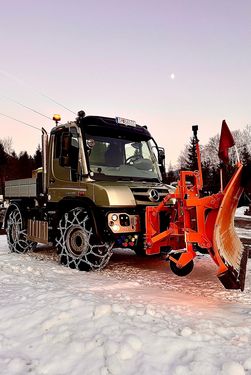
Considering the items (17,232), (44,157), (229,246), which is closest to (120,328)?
(229,246)

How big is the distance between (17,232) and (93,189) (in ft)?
10.5

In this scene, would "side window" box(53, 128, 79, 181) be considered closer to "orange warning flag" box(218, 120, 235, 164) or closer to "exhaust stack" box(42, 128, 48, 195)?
"exhaust stack" box(42, 128, 48, 195)

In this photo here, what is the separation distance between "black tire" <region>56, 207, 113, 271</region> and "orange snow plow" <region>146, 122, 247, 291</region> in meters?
0.87

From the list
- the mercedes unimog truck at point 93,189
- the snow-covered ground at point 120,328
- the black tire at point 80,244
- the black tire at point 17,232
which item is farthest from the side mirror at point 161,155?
the black tire at point 17,232

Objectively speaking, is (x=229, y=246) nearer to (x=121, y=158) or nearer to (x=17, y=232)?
(x=121, y=158)

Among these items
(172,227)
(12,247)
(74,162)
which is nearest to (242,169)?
(172,227)

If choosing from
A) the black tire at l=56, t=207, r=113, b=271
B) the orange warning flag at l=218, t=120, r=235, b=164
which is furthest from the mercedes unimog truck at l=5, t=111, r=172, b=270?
the orange warning flag at l=218, t=120, r=235, b=164

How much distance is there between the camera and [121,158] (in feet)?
22.9

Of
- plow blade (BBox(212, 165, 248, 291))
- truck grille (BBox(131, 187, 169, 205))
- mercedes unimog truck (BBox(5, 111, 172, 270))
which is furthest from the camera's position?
truck grille (BBox(131, 187, 169, 205))

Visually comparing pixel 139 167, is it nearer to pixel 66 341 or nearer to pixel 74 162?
pixel 74 162

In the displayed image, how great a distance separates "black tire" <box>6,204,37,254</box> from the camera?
833cm

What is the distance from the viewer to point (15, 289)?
15.1 ft

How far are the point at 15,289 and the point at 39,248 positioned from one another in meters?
4.94

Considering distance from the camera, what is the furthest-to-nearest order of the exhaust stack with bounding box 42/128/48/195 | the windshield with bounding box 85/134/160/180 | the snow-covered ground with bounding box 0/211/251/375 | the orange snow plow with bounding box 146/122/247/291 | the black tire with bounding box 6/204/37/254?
the black tire with bounding box 6/204/37/254 → the exhaust stack with bounding box 42/128/48/195 → the windshield with bounding box 85/134/160/180 → the orange snow plow with bounding box 146/122/247/291 → the snow-covered ground with bounding box 0/211/251/375
